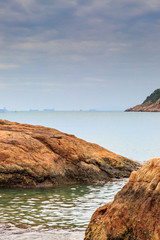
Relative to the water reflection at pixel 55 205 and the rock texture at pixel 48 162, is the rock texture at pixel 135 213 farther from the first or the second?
the rock texture at pixel 48 162

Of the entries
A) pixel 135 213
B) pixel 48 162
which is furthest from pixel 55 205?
pixel 135 213

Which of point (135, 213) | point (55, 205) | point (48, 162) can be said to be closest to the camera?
point (135, 213)

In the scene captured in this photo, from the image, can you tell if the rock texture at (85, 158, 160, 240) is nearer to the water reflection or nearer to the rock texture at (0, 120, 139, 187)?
the water reflection

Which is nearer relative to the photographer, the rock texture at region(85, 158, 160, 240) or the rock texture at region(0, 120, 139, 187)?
the rock texture at region(85, 158, 160, 240)

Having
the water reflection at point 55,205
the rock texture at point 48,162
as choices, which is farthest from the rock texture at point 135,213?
the rock texture at point 48,162

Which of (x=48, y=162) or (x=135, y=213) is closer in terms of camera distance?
(x=135, y=213)

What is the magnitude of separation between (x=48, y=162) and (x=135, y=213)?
12715 millimetres

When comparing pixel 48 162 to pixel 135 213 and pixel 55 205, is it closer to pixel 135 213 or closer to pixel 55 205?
pixel 55 205

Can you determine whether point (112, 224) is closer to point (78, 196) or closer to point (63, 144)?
point (78, 196)

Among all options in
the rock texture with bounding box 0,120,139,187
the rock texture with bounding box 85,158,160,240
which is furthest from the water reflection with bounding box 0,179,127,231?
the rock texture with bounding box 85,158,160,240

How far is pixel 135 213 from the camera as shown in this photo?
29.0 ft

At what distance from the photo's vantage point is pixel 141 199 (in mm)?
8992

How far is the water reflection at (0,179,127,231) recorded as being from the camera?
1298 cm

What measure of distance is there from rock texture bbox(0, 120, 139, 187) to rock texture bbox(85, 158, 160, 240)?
35.8 feet
